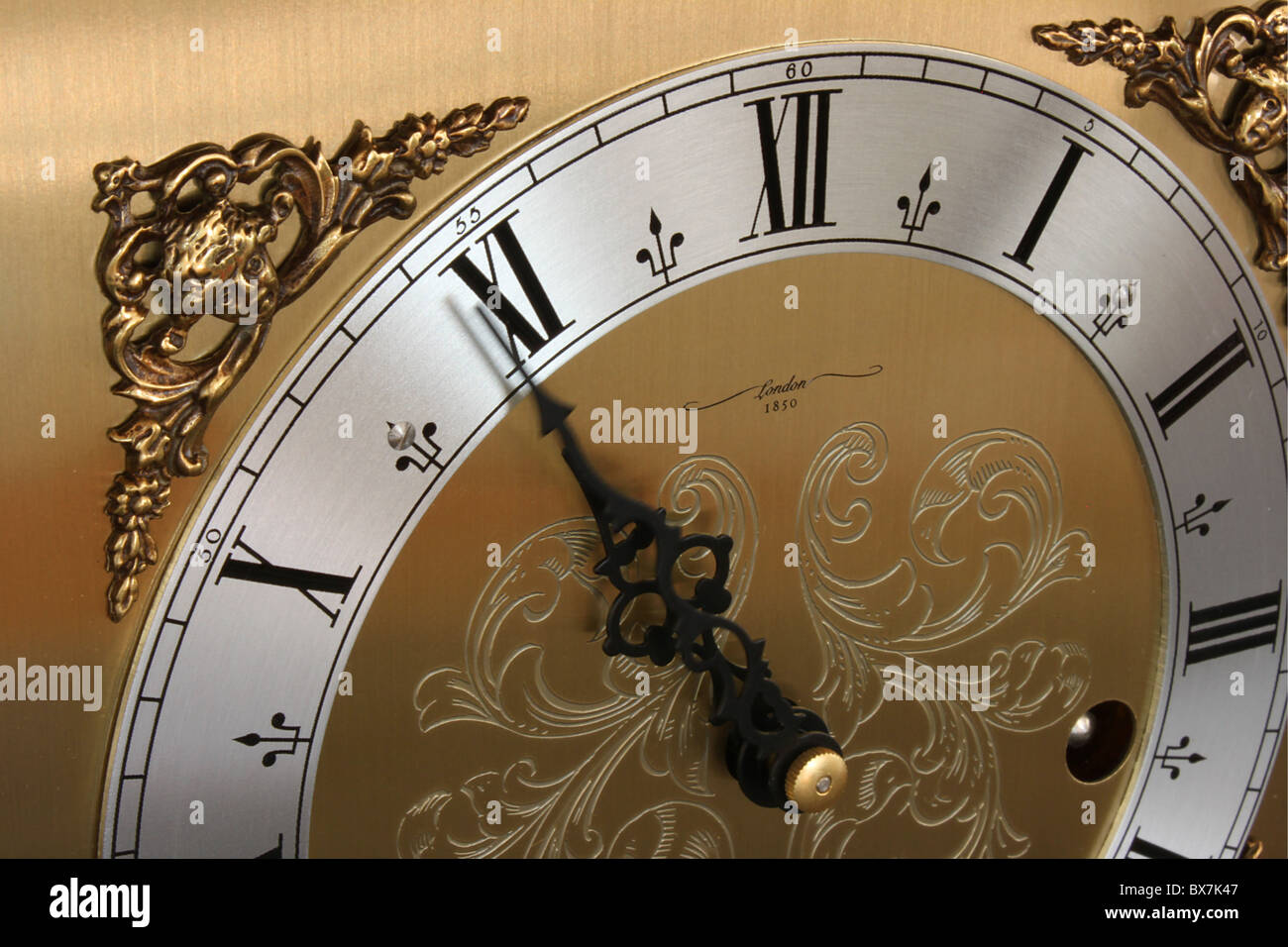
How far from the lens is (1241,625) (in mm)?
1409

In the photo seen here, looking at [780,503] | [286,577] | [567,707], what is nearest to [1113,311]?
[780,503]

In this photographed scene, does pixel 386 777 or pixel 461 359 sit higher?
pixel 461 359

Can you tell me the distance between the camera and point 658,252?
110cm

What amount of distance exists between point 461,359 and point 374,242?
0.11 meters

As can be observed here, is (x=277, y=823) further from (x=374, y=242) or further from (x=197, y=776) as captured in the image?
(x=374, y=242)

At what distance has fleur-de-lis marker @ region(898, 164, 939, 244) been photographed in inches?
46.0

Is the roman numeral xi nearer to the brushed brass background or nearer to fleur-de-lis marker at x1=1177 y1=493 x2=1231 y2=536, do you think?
the brushed brass background

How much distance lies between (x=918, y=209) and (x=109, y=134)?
2.22 feet

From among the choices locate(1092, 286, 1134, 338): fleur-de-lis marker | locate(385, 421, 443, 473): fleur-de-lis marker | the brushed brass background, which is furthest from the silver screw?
locate(1092, 286, 1134, 338): fleur-de-lis marker

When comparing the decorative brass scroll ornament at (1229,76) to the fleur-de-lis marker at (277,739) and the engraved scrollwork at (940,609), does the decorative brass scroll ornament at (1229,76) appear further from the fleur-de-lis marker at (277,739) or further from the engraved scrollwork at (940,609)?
the fleur-de-lis marker at (277,739)

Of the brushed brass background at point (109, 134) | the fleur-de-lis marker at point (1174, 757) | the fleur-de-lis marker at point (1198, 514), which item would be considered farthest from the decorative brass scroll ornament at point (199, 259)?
the fleur-de-lis marker at point (1174, 757)

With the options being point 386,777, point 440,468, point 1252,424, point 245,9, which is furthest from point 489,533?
point 1252,424

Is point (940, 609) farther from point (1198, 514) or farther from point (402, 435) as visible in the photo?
point (402, 435)

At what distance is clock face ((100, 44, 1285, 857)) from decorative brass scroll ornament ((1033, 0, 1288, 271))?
5cm
